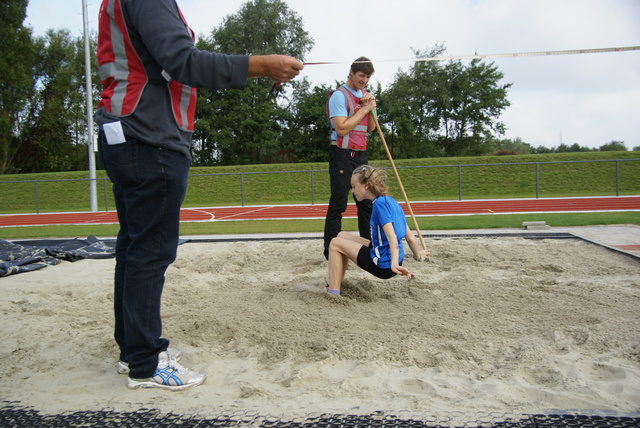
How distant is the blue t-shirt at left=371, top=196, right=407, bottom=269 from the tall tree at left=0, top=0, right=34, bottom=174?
107ft

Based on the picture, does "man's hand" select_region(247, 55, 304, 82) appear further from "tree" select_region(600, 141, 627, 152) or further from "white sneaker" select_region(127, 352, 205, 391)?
"tree" select_region(600, 141, 627, 152)

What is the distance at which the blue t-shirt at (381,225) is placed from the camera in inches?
152

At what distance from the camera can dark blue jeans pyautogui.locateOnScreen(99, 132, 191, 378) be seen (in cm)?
240

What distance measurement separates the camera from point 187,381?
2494 mm

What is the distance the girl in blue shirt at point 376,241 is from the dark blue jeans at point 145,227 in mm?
1729

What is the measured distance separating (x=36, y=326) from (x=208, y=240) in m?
4.04

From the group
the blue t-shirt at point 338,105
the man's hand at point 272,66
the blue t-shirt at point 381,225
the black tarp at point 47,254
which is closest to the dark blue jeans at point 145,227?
the man's hand at point 272,66

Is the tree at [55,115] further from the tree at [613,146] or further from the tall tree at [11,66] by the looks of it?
the tree at [613,146]

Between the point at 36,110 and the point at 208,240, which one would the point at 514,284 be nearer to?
the point at 208,240

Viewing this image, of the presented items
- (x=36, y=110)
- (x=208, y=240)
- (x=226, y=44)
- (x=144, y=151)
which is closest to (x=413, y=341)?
(x=144, y=151)

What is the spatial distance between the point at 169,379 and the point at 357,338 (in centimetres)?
114

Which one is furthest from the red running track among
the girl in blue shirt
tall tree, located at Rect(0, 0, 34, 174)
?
tall tree, located at Rect(0, 0, 34, 174)

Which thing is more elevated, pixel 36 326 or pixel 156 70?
pixel 156 70

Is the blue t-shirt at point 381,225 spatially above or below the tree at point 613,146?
below
